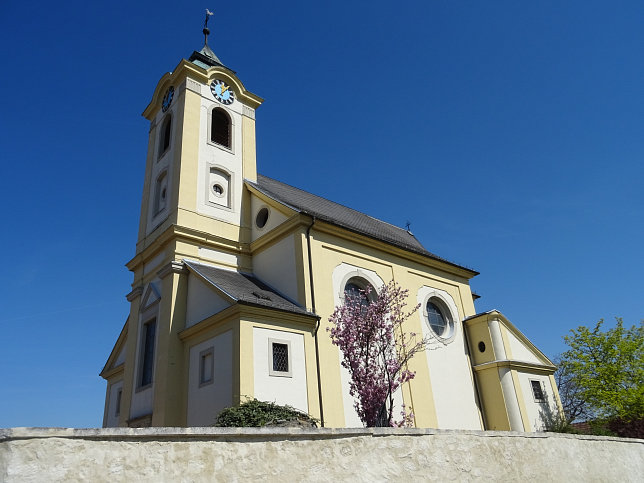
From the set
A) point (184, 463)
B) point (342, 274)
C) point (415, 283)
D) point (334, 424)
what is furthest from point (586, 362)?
point (184, 463)

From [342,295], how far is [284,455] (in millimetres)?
11075

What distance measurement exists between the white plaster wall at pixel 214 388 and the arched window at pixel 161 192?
7639mm

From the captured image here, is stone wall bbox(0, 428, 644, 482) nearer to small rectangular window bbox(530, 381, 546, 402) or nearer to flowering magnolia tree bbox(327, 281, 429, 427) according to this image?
flowering magnolia tree bbox(327, 281, 429, 427)

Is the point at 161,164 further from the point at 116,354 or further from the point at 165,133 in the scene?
the point at 116,354

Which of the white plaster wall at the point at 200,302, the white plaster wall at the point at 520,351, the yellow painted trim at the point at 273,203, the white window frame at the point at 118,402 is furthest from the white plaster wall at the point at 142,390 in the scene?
the white plaster wall at the point at 520,351

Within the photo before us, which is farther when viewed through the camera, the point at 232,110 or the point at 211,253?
the point at 232,110

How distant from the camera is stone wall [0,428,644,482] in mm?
4125

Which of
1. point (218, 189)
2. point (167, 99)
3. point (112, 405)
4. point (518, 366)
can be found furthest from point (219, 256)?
point (518, 366)

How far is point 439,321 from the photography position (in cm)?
2050

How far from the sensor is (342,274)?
1697 cm

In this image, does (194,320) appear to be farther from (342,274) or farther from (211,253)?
(342,274)

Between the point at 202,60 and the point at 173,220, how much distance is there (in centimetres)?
988

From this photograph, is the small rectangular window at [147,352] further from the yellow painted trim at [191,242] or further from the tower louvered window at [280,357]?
the tower louvered window at [280,357]

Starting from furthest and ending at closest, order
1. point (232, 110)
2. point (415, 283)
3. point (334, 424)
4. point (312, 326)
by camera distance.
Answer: point (232, 110)
point (415, 283)
point (312, 326)
point (334, 424)
